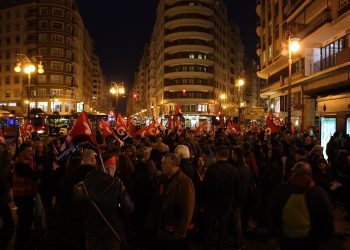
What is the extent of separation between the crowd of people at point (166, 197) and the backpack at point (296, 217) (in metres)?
0.01

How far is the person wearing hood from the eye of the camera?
4047mm

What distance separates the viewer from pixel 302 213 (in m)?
4.09

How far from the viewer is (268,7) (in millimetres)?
43844

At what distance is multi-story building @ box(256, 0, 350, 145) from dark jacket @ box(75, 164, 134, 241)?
53.8 feet

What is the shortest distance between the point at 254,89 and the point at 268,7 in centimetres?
11213

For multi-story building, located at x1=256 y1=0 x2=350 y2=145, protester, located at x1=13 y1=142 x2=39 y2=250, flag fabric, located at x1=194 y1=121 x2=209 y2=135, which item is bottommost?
protester, located at x1=13 y1=142 x2=39 y2=250

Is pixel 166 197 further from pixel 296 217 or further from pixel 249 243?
pixel 249 243

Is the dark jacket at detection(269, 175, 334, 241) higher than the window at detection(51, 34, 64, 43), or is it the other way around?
the window at detection(51, 34, 64, 43)

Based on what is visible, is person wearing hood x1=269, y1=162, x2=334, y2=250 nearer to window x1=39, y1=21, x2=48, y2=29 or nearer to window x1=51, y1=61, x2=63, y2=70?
window x1=51, y1=61, x2=63, y2=70

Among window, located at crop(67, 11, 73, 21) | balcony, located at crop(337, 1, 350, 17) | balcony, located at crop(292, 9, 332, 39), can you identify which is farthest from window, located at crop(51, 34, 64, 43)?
balcony, located at crop(337, 1, 350, 17)

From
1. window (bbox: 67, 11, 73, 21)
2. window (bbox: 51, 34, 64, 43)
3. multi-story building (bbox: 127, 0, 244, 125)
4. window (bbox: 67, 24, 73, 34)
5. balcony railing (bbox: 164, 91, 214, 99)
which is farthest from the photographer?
window (bbox: 67, 24, 73, 34)

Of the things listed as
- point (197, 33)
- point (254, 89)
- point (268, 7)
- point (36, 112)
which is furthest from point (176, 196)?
point (254, 89)

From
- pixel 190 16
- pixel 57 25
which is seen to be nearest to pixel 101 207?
pixel 190 16

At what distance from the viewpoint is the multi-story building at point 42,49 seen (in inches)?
3046
